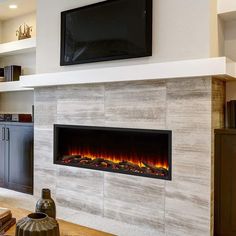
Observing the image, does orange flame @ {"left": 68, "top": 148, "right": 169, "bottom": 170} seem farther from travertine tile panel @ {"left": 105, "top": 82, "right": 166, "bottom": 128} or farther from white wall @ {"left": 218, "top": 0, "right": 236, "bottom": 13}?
white wall @ {"left": 218, "top": 0, "right": 236, "bottom": 13}

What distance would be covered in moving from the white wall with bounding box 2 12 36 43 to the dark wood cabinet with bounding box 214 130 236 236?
11.0ft

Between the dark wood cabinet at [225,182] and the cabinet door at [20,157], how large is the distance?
2.45 m

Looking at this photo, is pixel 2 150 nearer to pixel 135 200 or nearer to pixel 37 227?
pixel 135 200

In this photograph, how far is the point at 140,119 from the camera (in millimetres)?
3098

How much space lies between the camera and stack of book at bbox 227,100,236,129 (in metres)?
2.92

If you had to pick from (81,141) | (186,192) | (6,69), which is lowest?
(186,192)

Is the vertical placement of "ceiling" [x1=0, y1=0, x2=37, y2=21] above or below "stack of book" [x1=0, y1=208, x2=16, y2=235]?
above

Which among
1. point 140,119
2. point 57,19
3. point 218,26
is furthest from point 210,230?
point 57,19

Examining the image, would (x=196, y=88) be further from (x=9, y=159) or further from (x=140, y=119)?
(x=9, y=159)

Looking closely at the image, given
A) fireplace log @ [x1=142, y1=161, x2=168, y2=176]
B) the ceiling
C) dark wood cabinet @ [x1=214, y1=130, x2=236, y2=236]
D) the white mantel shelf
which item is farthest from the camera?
the ceiling

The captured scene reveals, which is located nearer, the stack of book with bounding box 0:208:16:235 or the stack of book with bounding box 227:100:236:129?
the stack of book with bounding box 0:208:16:235

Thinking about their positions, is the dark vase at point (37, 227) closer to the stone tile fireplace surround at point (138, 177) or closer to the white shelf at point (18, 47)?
the stone tile fireplace surround at point (138, 177)

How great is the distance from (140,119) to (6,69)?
275cm

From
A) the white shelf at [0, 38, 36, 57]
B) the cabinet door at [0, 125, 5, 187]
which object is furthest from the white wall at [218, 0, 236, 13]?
the cabinet door at [0, 125, 5, 187]
